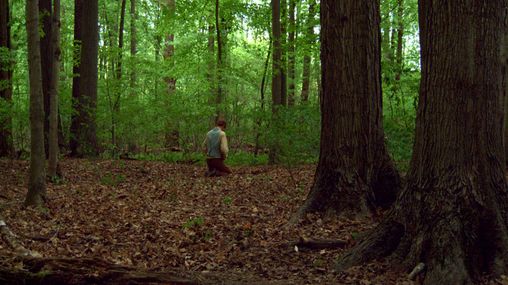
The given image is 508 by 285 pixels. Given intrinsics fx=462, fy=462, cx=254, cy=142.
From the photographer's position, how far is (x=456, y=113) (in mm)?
4258

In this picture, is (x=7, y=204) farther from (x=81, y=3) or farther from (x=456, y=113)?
(x=81, y=3)

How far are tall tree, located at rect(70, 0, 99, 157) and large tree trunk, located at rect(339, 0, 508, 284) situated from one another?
1261 cm

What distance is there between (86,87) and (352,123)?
A: 1157cm

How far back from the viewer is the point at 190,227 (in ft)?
22.5

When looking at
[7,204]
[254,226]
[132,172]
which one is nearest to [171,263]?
[254,226]

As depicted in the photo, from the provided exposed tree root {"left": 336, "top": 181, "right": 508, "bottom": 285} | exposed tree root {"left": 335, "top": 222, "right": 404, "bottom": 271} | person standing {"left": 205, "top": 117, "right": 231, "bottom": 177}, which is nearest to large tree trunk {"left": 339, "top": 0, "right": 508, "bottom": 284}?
exposed tree root {"left": 336, "top": 181, "right": 508, "bottom": 285}

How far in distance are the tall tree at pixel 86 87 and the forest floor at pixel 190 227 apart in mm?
3742

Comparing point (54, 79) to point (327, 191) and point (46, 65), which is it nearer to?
point (46, 65)

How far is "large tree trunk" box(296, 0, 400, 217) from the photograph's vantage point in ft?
21.6

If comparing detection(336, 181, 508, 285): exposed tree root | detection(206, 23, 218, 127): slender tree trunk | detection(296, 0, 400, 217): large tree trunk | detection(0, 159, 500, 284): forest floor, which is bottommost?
detection(0, 159, 500, 284): forest floor

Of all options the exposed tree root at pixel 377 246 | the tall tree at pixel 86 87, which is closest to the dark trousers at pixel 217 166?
the tall tree at pixel 86 87

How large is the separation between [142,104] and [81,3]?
411 centimetres

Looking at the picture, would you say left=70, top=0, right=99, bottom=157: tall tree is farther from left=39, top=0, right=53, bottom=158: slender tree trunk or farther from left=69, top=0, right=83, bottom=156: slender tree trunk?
left=39, top=0, right=53, bottom=158: slender tree trunk

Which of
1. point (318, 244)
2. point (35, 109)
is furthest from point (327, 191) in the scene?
point (35, 109)
